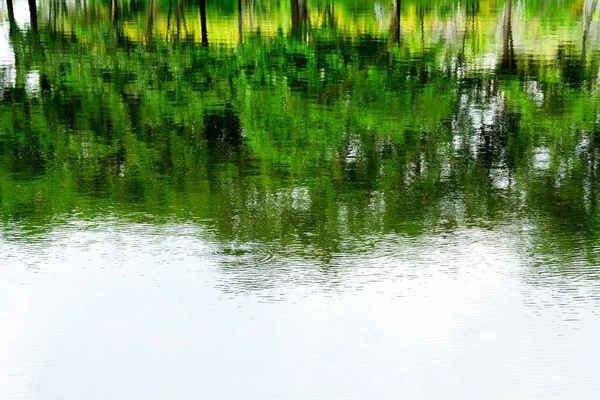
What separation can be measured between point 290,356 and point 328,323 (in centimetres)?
93

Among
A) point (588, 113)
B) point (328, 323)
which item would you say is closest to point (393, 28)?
point (588, 113)

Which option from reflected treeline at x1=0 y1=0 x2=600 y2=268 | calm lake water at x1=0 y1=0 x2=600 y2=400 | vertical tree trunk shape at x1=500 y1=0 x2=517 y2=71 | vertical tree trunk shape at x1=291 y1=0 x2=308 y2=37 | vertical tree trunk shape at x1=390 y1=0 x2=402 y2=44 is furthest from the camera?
vertical tree trunk shape at x1=291 y1=0 x2=308 y2=37

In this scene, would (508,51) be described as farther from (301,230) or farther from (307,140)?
(301,230)

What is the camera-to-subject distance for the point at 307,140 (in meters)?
22.3

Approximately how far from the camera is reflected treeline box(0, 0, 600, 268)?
16.3 m

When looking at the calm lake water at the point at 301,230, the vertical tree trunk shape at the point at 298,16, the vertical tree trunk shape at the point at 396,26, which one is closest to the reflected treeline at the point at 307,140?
the calm lake water at the point at 301,230

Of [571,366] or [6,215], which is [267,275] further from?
[6,215]

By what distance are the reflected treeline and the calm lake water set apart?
0.08m

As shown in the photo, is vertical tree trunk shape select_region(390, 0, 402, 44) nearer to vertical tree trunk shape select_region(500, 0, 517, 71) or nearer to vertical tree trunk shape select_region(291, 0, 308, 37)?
vertical tree trunk shape select_region(291, 0, 308, 37)

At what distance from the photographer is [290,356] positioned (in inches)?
417

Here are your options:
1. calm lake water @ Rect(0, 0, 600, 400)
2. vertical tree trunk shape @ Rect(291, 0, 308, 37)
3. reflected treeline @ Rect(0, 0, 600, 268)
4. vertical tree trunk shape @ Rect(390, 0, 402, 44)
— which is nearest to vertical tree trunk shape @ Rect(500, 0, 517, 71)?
reflected treeline @ Rect(0, 0, 600, 268)

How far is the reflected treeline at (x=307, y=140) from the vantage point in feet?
53.5

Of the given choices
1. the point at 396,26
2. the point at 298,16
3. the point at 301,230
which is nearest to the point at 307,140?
the point at 301,230

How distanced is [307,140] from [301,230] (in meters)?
7.22
